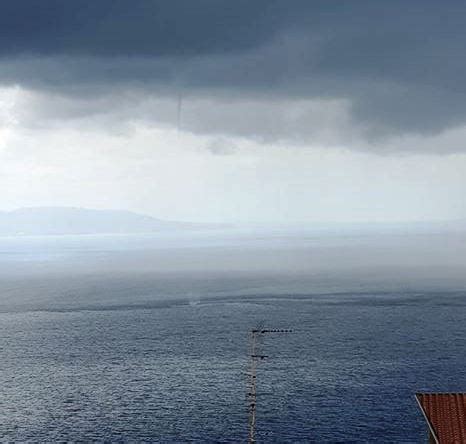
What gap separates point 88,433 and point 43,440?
9.04 metres

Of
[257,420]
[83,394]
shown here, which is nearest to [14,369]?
[83,394]

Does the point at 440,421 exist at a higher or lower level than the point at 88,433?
higher

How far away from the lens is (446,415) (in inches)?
3228

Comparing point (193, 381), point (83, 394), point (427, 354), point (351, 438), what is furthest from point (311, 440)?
point (427, 354)

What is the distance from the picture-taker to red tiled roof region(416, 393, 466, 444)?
259ft

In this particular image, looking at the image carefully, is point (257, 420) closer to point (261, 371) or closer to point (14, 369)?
point (261, 371)

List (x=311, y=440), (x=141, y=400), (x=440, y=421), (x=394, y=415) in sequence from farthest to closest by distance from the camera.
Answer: (x=141, y=400), (x=394, y=415), (x=311, y=440), (x=440, y=421)

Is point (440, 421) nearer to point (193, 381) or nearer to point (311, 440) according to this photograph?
point (311, 440)

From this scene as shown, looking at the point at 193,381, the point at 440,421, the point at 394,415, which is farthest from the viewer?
the point at 193,381

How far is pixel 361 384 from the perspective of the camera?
164625mm

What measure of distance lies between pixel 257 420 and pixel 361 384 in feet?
117

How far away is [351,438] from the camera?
130375 millimetres

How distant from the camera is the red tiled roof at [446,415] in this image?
79.1 metres

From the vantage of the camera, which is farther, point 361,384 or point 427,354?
point 427,354
